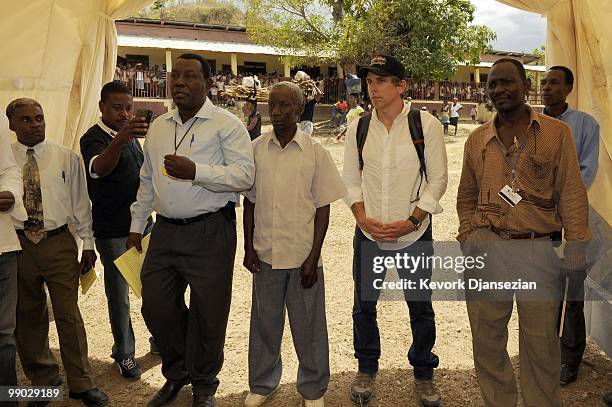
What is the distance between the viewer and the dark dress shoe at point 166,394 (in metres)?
3.08

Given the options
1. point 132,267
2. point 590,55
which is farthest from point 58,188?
point 590,55

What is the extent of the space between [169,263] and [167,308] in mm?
273

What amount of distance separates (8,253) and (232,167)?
1203mm

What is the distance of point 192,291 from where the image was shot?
2920mm

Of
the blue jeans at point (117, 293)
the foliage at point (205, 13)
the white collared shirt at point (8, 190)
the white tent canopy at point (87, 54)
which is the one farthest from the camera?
the foliage at point (205, 13)

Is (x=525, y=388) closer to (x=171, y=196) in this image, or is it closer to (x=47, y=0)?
(x=171, y=196)

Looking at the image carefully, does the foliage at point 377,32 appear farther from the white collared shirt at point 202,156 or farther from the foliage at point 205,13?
the foliage at point 205,13

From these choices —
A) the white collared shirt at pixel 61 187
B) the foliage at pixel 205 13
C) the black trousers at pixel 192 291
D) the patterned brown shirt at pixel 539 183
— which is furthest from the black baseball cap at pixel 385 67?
the foliage at pixel 205 13

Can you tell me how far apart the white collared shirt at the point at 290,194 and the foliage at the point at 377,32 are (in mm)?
16385

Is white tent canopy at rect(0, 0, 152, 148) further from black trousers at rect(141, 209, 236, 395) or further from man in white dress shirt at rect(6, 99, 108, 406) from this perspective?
black trousers at rect(141, 209, 236, 395)

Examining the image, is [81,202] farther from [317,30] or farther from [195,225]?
[317,30]

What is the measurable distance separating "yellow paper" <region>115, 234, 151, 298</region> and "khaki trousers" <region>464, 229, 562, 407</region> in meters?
1.88

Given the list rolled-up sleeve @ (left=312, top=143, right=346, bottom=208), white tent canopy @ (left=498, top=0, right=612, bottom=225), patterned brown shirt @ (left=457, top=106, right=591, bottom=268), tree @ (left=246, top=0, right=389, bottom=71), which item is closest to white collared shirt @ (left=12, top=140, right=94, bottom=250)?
rolled-up sleeve @ (left=312, top=143, right=346, bottom=208)

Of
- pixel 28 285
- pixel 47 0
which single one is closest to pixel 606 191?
pixel 28 285
